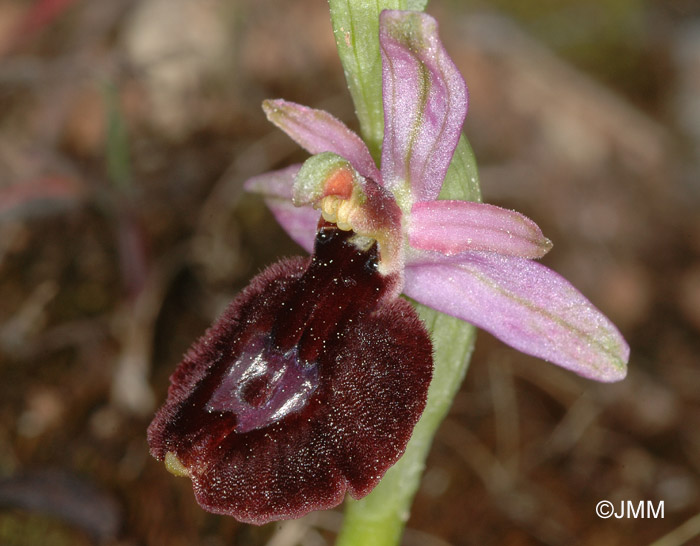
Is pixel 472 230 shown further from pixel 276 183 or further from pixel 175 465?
pixel 175 465

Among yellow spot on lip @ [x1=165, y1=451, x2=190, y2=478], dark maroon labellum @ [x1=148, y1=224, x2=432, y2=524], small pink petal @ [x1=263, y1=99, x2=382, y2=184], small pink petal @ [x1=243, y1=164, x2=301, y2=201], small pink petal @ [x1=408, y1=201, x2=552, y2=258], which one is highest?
small pink petal @ [x1=263, y1=99, x2=382, y2=184]

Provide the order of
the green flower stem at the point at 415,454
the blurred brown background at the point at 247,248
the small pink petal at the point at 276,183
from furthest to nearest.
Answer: the blurred brown background at the point at 247,248, the small pink petal at the point at 276,183, the green flower stem at the point at 415,454

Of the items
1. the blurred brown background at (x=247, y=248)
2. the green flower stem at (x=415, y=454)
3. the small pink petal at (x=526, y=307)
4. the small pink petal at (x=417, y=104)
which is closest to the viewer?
the small pink petal at (x=417, y=104)

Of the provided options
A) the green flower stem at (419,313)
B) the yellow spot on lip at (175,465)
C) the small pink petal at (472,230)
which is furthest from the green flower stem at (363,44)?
the yellow spot on lip at (175,465)

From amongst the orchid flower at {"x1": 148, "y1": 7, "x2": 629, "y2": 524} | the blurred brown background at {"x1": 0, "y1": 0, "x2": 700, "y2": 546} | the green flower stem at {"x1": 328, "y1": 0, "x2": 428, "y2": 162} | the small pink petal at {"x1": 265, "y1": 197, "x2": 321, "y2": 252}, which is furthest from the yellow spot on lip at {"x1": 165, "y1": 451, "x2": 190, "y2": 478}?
the blurred brown background at {"x1": 0, "y1": 0, "x2": 700, "y2": 546}

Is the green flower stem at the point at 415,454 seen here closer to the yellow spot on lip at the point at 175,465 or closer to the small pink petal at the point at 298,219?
the small pink petal at the point at 298,219

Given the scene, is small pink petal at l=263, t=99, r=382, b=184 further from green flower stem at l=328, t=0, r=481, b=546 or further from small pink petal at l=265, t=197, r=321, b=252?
small pink petal at l=265, t=197, r=321, b=252

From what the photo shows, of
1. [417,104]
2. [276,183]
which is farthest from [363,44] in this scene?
[276,183]

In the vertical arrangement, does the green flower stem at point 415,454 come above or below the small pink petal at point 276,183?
below
